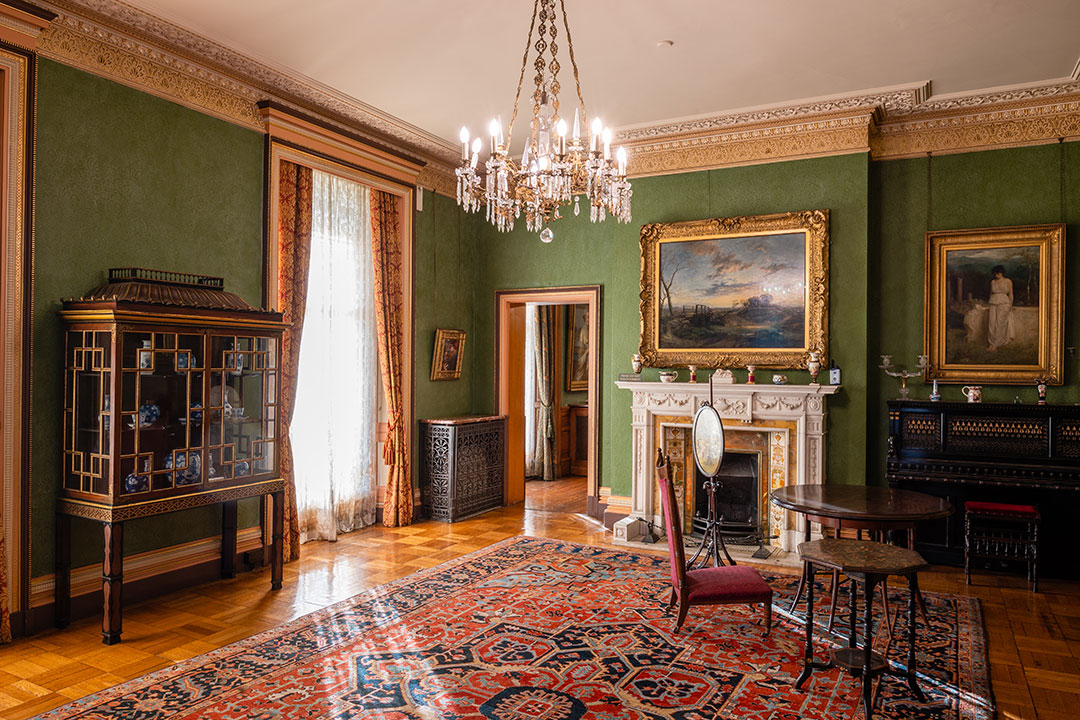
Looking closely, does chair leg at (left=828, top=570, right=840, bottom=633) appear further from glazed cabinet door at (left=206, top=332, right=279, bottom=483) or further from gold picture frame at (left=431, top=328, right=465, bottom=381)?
gold picture frame at (left=431, top=328, right=465, bottom=381)

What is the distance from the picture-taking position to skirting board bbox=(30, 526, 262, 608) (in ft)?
14.8

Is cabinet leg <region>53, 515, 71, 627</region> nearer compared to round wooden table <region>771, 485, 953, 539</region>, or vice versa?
round wooden table <region>771, 485, 953, 539</region>

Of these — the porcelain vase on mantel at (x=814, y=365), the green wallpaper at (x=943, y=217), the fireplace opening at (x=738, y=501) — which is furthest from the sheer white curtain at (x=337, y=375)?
the green wallpaper at (x=943, y=217)

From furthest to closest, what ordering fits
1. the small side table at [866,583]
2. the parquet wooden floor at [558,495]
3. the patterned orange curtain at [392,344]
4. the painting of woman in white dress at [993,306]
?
the parquet wooden floor at [558,495] < the patterned orange curtain at [392,344] < the painting of woman in white dress at [993,306] < the small side table at [866,583]

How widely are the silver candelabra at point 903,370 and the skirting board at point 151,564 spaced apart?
5678 millimetres

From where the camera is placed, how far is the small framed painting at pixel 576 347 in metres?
11.2

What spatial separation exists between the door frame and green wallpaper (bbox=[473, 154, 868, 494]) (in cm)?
8

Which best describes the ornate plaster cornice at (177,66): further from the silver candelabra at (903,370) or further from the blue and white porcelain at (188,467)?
the silver candelabra at (903,370)

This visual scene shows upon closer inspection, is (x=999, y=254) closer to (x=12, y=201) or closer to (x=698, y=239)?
(x=698, y=239)

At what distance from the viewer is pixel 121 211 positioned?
495 cm

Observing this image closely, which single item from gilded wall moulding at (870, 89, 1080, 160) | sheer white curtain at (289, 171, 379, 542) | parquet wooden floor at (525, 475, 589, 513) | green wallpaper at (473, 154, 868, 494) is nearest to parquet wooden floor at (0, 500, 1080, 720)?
sheer white curtain at (289, 171, 379, 542)

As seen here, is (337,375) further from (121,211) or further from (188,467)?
(121,211)

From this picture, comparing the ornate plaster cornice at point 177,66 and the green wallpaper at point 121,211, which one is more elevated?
the ornate plaster cornice at point 177,66

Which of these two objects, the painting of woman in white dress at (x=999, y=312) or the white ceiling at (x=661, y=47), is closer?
the white ceiling at (x=661, y=47)
